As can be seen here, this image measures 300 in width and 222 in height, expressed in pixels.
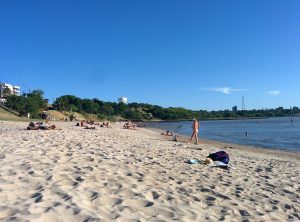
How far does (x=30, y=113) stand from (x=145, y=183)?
2989 inches

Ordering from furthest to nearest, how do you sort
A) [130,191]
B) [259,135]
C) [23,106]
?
[23,106]
[259,135]
[130,191]

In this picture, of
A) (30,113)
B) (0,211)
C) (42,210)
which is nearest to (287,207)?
(42,210)

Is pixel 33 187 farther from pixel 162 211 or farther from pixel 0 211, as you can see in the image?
pixel 162 211

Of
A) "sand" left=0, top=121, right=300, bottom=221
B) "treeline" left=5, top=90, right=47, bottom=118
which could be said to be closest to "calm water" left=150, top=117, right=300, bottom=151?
"sand" left=0, top=121, right=300, bottom=221

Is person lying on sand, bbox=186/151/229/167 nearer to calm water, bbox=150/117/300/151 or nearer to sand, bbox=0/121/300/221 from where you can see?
sand, bbox=0/121/300/221

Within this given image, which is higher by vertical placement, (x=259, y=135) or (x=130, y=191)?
(x=130, y=191)

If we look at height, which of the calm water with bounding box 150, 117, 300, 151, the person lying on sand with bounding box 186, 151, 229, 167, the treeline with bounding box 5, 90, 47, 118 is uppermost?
the treeline with bounding box 5, 90, 47, 118

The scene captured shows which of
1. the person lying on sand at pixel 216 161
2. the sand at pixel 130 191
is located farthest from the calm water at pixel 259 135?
the sand at pixel 130 191

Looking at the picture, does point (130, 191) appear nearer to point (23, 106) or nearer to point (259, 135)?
point (259, 135)

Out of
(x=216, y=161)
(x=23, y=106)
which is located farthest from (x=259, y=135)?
(x=23, y=106)

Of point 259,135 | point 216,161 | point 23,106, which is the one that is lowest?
point 259,135

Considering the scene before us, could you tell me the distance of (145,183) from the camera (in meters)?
7.45

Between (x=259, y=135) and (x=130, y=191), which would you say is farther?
(x=259, y=135)

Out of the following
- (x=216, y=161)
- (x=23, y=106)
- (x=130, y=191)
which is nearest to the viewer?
(x=130, y=191)
